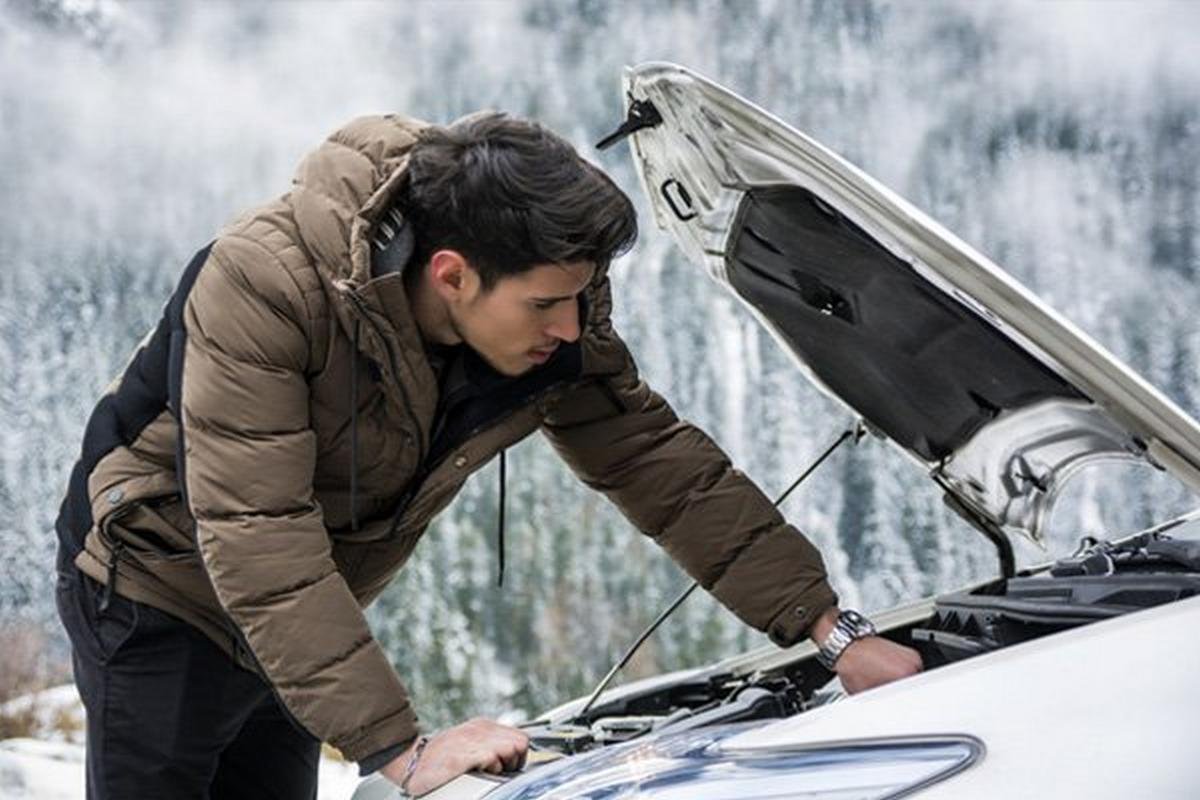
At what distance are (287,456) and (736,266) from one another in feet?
2.40

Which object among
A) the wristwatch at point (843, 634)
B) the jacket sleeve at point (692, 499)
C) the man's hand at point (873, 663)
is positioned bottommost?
the man's hand at point (873, 663)

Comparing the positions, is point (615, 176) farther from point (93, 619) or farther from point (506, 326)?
point (506, 326)

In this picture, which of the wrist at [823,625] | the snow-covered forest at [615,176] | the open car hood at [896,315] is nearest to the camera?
the open car hood at [896,315]

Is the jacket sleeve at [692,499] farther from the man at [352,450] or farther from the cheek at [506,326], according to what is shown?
the cheek at [506,326]

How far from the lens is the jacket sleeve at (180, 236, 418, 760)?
6.73ft

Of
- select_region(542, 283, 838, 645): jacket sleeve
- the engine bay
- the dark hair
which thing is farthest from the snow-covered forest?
the dark hair

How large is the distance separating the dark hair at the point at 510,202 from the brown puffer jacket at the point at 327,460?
0.07m

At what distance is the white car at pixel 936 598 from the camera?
153 cm

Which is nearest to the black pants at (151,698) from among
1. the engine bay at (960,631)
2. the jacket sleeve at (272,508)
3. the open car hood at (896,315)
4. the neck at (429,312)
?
the jacket sleeve at (272,508)

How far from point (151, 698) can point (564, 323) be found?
81cm

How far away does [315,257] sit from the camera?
2172mm

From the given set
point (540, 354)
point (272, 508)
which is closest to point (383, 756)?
point (272, 508)

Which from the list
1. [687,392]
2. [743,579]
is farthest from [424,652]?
[743,579]

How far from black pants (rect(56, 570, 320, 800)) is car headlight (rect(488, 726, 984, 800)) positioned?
2.38 feet
